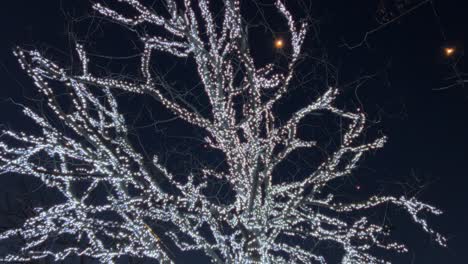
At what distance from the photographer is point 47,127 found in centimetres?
492

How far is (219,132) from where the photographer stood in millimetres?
5062

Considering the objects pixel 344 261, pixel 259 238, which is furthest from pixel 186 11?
pixel 344 261

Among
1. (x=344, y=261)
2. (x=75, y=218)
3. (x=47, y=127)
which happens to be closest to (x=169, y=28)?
(x=47, y=127)

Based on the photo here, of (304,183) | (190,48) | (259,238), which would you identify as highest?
(190,48)

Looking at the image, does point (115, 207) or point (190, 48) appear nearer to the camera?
point (115, 207)

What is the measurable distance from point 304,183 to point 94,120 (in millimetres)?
2969

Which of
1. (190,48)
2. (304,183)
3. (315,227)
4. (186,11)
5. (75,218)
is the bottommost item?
(75,218)

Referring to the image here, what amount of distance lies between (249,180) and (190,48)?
1930 millimetres

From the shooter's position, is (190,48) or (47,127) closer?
(47,127)

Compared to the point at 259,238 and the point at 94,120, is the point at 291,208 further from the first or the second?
the point at 94,120

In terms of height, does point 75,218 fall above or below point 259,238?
below

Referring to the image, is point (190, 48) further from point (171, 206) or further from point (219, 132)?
point (171, 206)

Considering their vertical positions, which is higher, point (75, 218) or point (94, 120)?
point (94, 120)

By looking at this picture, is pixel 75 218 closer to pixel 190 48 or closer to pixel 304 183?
pixel 190 48
